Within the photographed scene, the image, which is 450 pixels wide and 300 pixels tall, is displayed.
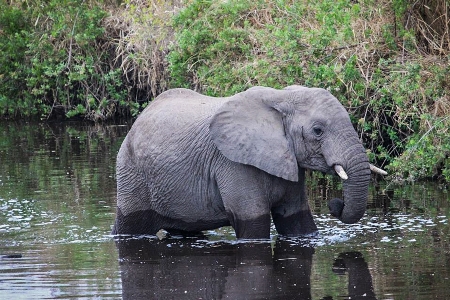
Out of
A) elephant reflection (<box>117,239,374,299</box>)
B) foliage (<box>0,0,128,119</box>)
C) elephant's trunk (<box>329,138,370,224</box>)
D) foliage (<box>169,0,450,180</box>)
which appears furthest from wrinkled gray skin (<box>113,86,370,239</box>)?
foliage (<box>0,0,128,119</box>)

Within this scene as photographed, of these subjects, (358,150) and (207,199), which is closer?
(358,150)

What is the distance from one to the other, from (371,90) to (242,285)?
5961 millimetres

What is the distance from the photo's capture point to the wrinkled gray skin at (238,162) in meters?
10.4

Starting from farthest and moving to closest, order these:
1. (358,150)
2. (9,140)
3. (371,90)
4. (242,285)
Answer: (9,140)
(371,90)
(358,150)
(242,285)

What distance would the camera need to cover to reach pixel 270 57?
51.2 feet

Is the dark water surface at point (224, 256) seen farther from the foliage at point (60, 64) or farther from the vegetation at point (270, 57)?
the foliage at point (60, 64)

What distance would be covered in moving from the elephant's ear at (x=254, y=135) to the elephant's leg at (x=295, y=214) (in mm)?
353

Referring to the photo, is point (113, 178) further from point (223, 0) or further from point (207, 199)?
point (207, 199)

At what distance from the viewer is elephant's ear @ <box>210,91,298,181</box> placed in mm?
10500

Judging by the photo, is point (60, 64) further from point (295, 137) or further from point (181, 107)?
point (295, 137)

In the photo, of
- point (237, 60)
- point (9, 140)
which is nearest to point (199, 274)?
point (237, 60)

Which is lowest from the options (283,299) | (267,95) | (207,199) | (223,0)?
(283,299)

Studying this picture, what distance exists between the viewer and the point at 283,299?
344 inches

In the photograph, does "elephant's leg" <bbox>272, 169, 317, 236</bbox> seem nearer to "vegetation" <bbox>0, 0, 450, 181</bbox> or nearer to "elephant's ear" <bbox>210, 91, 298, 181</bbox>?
"elephant's ear" <bbox>210, 91, 298, 181</bbox>
